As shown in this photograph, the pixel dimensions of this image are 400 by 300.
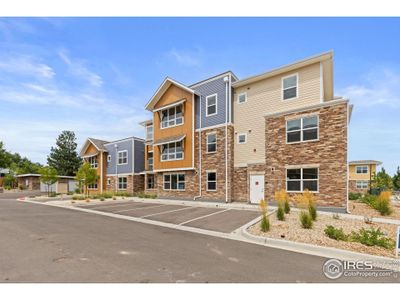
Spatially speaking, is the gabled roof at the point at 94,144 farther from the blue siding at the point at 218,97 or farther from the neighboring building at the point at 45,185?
the blue siding at the point at 218,97

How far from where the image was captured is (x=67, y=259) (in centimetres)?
591

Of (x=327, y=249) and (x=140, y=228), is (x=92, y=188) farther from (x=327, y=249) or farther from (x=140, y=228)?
(x=327, y=249)

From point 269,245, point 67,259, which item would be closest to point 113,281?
point 67,259

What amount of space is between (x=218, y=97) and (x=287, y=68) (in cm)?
595

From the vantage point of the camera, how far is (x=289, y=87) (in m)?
16.4

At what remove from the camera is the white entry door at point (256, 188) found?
1688cm

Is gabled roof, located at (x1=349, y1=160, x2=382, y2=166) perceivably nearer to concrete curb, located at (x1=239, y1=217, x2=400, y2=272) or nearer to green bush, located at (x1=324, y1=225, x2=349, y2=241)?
green bush, located at (x1=324, y1=225, x2=349, y2=241)

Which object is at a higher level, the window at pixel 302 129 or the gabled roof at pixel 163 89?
the gabled roof at pixel 163 89

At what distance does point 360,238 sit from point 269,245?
298cm

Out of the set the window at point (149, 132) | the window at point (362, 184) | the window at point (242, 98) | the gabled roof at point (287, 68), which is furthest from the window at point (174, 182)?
the window at point (362, 184)

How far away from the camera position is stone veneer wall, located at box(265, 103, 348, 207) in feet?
43.9

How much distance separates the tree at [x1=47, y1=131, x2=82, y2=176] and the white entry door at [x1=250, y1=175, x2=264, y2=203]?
167ft

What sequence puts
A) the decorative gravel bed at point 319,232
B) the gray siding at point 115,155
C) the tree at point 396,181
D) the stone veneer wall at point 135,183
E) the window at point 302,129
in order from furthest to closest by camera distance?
the tree at point 396,181
the gray siding at point 115,155
the stone veneer wall at point 135,183
the window at point 302,129
the decorative gravel bed at point 319,232

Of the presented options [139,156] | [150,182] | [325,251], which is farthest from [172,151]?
[325,251]
